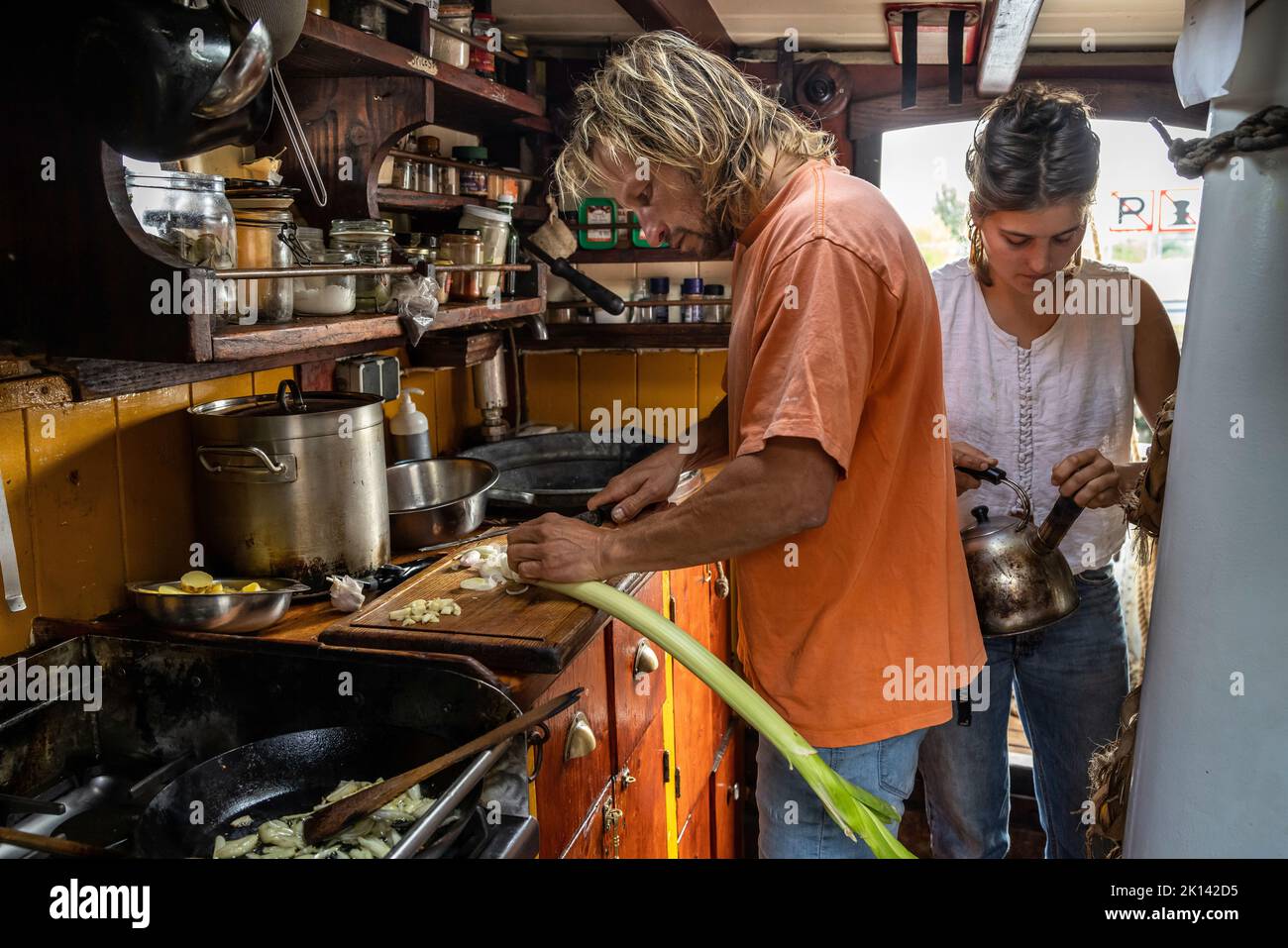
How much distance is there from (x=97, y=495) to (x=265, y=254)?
20.1 inches

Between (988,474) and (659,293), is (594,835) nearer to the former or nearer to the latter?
(988,474)

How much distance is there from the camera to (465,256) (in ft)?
8.29

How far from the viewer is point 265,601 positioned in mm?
1699

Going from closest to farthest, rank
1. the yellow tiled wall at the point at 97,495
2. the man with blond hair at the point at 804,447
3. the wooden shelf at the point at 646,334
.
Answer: the man with blond hair at the point at 804,447 < the yellow tiled wall at the point at 97,495 < the wooden shelf at the point at 646,334

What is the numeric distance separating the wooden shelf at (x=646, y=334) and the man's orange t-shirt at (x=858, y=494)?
1793 millimetres

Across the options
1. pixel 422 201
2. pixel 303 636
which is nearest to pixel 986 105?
pixel 422 201

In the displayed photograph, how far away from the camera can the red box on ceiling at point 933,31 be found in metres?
2.88

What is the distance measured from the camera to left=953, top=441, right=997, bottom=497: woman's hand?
6.40 ft

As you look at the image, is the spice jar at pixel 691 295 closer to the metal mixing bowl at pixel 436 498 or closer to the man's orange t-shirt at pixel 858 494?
the metal mixing bowl at pixel 436 498

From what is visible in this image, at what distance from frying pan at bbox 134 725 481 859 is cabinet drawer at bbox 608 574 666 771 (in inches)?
21.5

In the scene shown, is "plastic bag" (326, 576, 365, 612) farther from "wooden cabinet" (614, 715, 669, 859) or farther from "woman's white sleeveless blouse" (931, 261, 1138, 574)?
"woman's white sleeveless blouse" (931, 261, 1138, 574)

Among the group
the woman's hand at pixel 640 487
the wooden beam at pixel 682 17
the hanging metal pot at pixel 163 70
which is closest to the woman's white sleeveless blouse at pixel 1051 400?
the woman's hand at pixel 640 487

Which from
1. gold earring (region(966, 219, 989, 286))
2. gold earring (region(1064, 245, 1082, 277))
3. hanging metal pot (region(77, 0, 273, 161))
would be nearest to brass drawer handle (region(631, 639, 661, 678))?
gold earring (region(966, 219, 989, 286))
